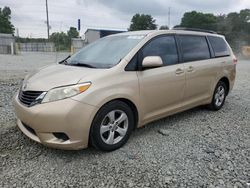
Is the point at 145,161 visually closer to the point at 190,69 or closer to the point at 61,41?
the point at 190,69

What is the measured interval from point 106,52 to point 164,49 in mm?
944

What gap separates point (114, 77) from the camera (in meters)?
3.12

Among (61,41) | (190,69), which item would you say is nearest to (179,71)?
(190,69)

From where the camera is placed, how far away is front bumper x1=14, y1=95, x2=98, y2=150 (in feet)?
8.96

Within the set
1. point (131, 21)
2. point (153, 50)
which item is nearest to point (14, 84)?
point (153, 50)

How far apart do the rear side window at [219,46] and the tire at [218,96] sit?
629 millimetres

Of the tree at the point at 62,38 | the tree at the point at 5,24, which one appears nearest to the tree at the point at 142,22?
the tree at the point at 62,38

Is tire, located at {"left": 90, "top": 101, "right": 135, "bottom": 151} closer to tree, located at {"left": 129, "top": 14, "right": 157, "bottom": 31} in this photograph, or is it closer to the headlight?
the headlight

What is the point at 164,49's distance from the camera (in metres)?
3.90

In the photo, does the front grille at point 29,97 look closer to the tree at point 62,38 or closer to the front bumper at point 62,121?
the front bumper at point 62,121

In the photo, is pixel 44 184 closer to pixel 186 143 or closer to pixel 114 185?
pixel 114 185

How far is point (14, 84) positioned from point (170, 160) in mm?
5418

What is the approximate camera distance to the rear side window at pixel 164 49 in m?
3.65

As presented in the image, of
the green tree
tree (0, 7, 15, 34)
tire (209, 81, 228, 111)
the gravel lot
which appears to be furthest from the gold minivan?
tree (0, 7, 15, 34)
